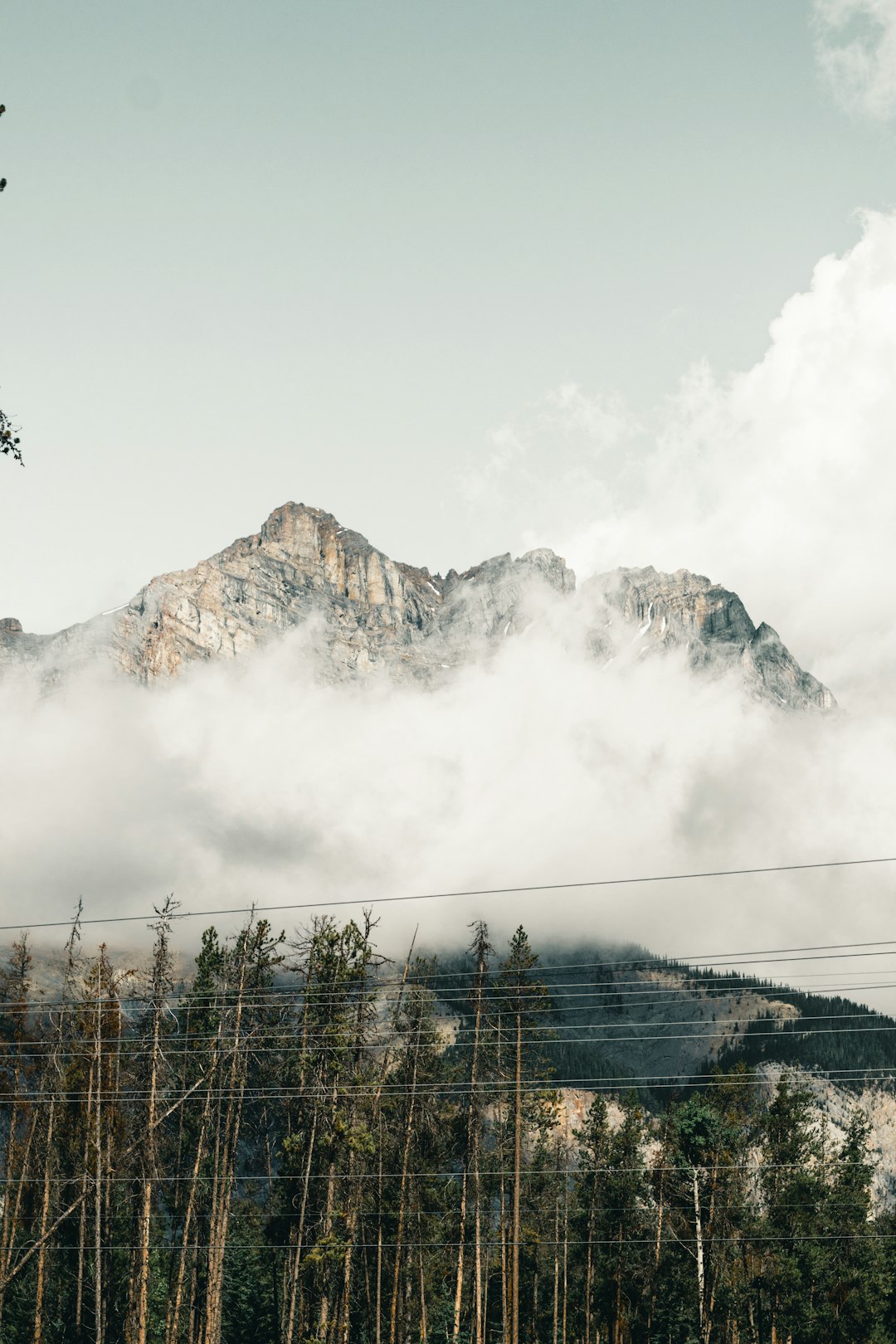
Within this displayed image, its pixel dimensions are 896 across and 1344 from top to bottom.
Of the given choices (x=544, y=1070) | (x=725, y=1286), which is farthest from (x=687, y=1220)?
(x=544, y=1070)

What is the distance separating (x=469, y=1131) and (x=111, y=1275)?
2323cm

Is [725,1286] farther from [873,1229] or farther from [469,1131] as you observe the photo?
[469,1131]

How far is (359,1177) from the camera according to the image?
133ft

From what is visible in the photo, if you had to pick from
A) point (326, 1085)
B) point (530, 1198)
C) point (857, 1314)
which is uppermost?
point (326, 1085)

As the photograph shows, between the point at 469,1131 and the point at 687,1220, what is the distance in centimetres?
1589

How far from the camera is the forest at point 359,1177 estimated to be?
135ft

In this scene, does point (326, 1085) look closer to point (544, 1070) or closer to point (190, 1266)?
point (544, 1070)

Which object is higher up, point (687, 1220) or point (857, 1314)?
point (687, 1220)

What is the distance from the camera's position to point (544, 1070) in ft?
149

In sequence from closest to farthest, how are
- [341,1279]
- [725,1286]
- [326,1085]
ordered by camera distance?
[326,1085] → [341,1279] → [725,1286]

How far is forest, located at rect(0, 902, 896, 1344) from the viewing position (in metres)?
41.2

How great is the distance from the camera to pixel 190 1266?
184 feet

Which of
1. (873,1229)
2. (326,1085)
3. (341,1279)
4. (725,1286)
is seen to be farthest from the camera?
(873,1229)

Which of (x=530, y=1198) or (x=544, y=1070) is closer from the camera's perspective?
(x=544, y=1070)
